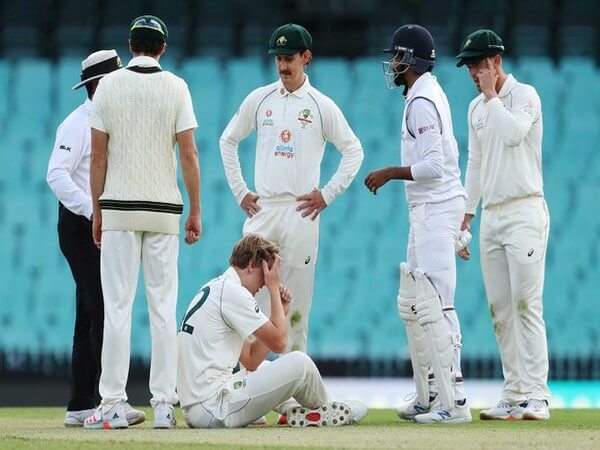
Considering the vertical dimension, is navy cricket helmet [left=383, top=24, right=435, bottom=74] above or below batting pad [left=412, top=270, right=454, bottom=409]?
above

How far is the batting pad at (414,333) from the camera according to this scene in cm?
595

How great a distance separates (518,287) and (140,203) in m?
1.92

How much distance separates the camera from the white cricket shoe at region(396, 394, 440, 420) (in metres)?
6.05

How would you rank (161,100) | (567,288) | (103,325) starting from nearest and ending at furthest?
(161,100), (103,325), (567,288)

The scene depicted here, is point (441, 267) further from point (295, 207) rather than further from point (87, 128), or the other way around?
point (87, 128)

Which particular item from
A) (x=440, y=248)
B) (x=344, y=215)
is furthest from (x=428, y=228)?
(x=344, y=215)

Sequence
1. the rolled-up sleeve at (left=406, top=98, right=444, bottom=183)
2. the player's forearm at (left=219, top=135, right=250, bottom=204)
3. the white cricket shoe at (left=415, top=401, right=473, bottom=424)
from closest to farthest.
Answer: the white cricket shoe at (left=415, top=401, right=473, bottom=424) < the rolled-up sleeve at (left=406, top=98, right=444, bottom=183) < the player's forearm at (left=219, top=135, right=250, bottom=204)

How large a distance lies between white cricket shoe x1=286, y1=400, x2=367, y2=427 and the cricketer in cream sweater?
0.56 metres

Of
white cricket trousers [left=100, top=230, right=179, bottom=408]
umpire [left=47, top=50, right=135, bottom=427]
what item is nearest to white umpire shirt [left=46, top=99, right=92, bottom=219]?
umpire [left=47, top=50, right=135, bottom=427]

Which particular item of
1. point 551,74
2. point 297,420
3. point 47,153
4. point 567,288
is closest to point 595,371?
point 567,288

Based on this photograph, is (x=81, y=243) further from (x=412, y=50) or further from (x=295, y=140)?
(x=412, y=50)

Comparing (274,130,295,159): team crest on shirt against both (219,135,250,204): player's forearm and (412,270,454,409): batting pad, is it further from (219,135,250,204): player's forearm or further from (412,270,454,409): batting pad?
(412,270,454,409): batting pad

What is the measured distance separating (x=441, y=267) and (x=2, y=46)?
854cm

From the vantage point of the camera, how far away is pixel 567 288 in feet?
41.7
